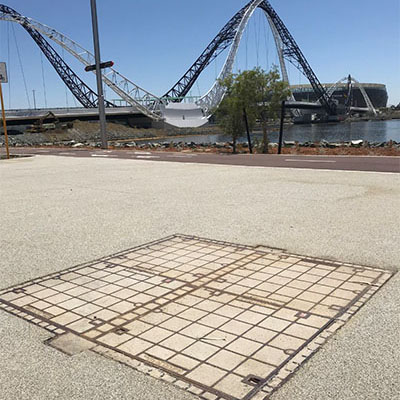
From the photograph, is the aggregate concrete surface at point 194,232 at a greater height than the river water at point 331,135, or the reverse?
the aggregate concrete surface at point 194,232

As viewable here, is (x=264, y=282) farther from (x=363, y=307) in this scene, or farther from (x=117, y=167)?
(x=117, y=167)

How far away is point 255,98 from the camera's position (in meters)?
25.4

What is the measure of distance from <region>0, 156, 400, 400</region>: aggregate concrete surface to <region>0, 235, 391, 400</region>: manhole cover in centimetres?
17

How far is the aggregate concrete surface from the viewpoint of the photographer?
2953 millimetres

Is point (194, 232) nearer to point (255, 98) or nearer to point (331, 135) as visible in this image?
point (255, 98)

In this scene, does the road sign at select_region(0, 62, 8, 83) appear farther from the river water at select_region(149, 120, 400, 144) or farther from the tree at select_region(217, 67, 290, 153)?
the river water at select_region(149, 120, 400, 144)

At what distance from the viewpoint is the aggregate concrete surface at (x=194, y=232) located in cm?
295

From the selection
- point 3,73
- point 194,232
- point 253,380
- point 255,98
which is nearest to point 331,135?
point 255,98

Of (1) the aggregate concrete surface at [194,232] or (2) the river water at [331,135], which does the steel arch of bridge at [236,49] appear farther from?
(1) the aggregate concrete surface at [194,232]

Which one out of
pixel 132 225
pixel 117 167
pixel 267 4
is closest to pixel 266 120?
pixel 117 167

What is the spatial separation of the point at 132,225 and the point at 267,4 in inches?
4341

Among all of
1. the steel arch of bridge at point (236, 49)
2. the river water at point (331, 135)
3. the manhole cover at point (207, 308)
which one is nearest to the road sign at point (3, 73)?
the river water at point (331, 135)

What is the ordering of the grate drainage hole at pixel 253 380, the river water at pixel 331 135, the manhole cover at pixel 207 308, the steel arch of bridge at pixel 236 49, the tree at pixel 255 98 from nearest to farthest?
the grate drainage hole at pixel 253 380 → the manhole cover at pixel 207 308 → the tree at pixel 255 98 → the river water at pixel 331 135 → the steel arch of bridge at pixel 236 49

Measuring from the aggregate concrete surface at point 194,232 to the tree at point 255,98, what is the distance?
33.3 ft
